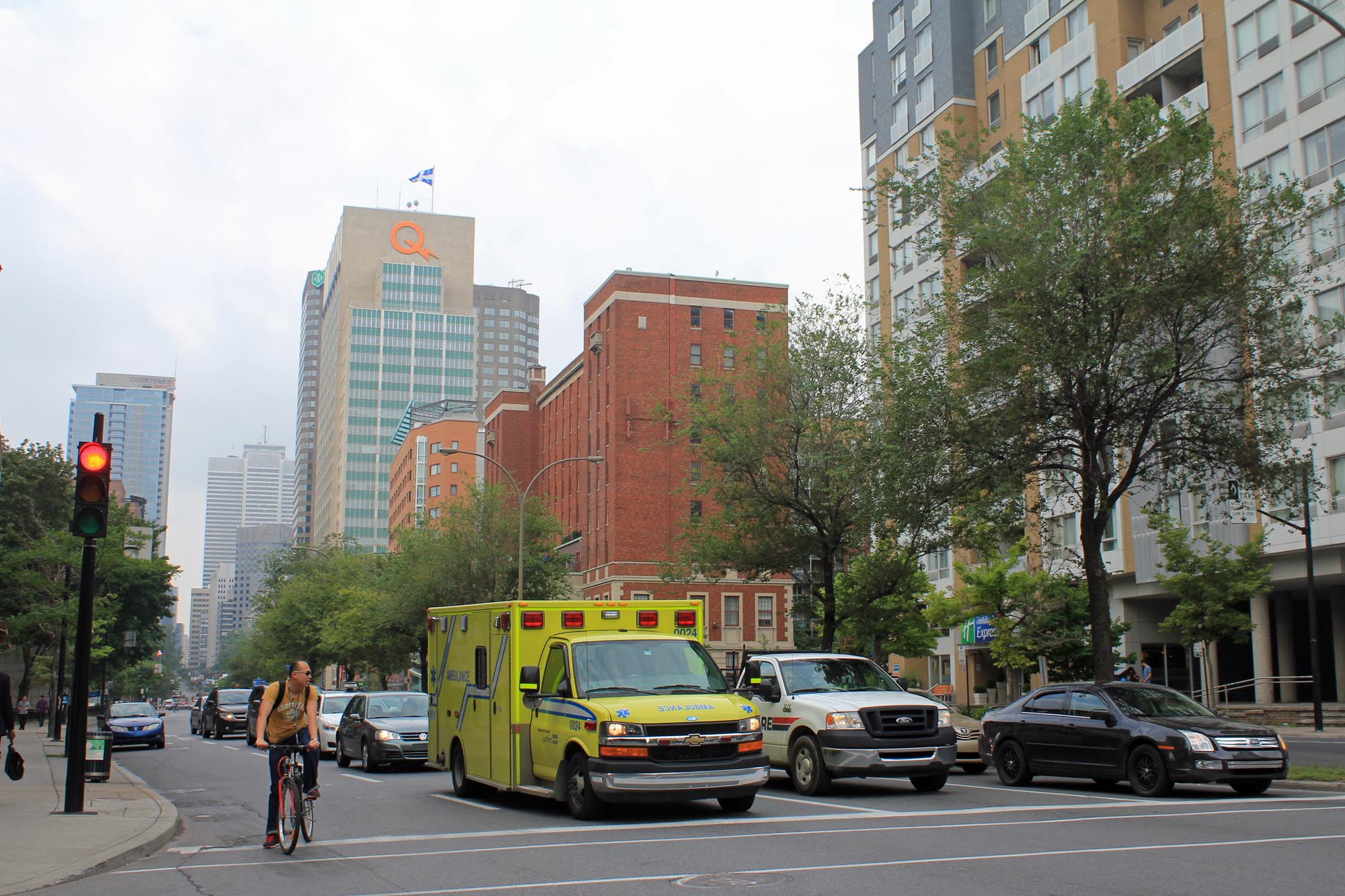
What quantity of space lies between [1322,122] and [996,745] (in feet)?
95.2

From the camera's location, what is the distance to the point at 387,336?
17775cm

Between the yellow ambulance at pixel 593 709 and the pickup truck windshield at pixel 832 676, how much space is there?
5.83ft

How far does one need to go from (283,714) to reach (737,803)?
519 cm

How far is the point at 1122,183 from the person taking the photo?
21891 millimetres

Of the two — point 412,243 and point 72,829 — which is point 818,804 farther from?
point 412,243

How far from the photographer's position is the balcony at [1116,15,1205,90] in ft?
143

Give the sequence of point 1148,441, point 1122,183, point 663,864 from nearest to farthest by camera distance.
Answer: point 663,864 < point 1122,183 < point 1148,441

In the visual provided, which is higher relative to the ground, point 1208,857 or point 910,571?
point 910,571

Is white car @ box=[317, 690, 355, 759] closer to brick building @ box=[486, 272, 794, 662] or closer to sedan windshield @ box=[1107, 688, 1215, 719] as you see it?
sedan windshield @ box=[1107, 688, 1215, 719]

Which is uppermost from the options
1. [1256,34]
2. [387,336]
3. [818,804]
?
[387,336]

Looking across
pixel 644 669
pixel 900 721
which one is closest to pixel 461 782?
pixel 644 669

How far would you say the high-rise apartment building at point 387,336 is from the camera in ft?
574

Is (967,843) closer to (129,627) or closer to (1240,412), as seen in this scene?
(1240,412)

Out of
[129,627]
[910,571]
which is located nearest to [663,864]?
[910,571]
